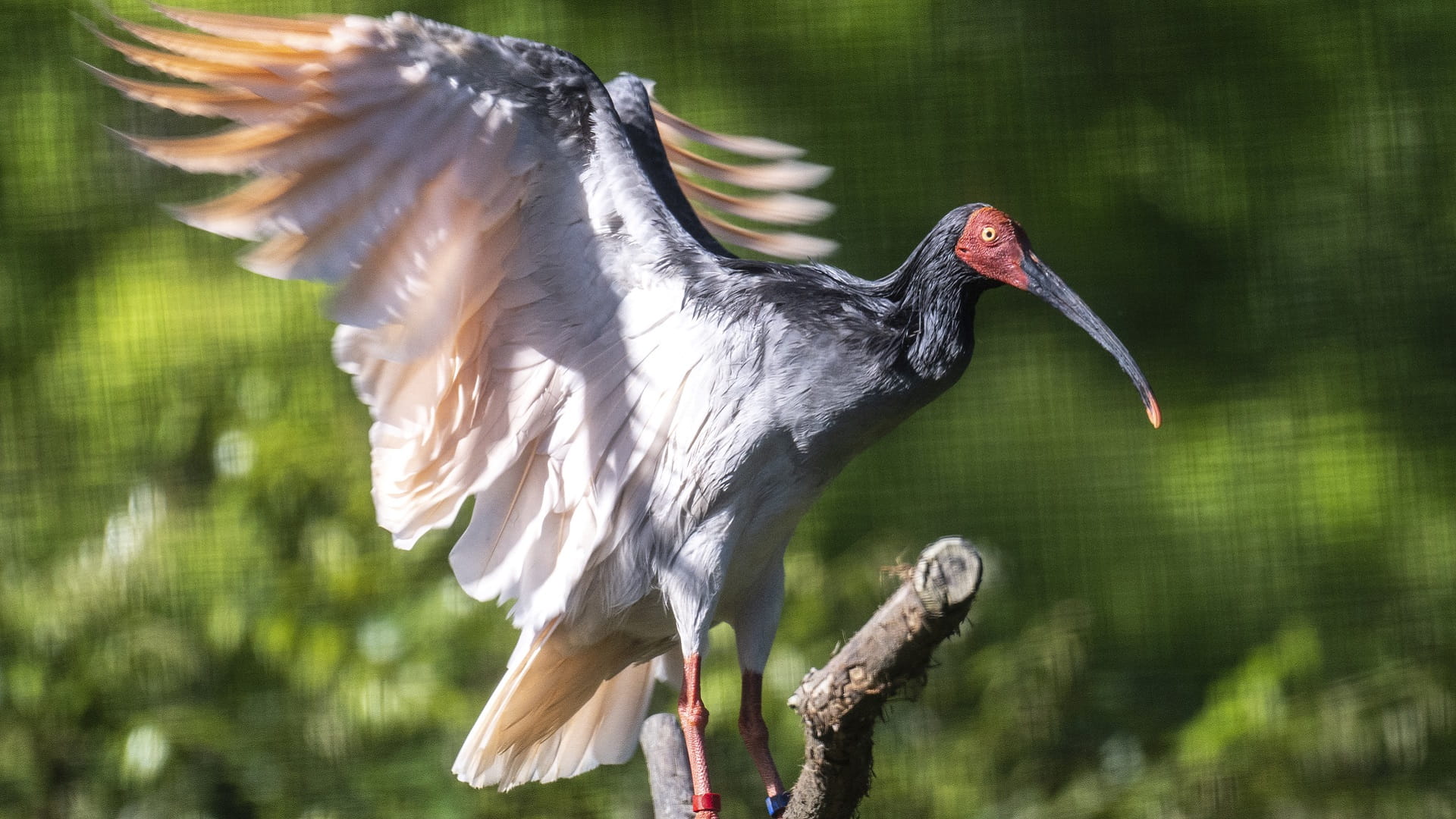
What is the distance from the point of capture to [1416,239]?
2865 mm

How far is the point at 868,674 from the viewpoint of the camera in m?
1.04

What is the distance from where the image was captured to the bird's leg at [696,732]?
1446mm

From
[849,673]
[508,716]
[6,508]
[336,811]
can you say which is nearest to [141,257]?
[6,508]

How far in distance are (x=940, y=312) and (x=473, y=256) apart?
46cm

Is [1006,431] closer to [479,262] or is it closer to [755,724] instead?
[755,724]

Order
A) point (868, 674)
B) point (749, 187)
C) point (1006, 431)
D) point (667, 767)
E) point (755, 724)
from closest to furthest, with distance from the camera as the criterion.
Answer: point (868, 674), point (755, 724), point (667, 767), point (749, 187), point (1006, 431)

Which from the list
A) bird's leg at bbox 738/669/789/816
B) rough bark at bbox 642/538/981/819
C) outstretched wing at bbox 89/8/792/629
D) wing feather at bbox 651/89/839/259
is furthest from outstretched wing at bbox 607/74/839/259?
rough bark at bbox 642/538/981/819

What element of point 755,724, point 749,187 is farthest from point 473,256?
point 749,187

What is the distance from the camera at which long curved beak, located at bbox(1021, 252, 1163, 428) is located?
1434mm

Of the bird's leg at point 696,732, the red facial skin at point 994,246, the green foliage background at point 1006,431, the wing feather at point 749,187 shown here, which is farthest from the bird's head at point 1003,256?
the green foliage background at point 1006,431

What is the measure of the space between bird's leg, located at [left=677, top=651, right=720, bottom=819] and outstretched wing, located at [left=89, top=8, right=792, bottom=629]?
0.51ft

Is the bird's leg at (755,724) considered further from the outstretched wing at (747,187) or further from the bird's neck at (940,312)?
the outstretched wing at (747,187)

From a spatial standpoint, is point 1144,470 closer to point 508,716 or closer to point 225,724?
point 508,716

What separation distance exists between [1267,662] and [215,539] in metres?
1.89
